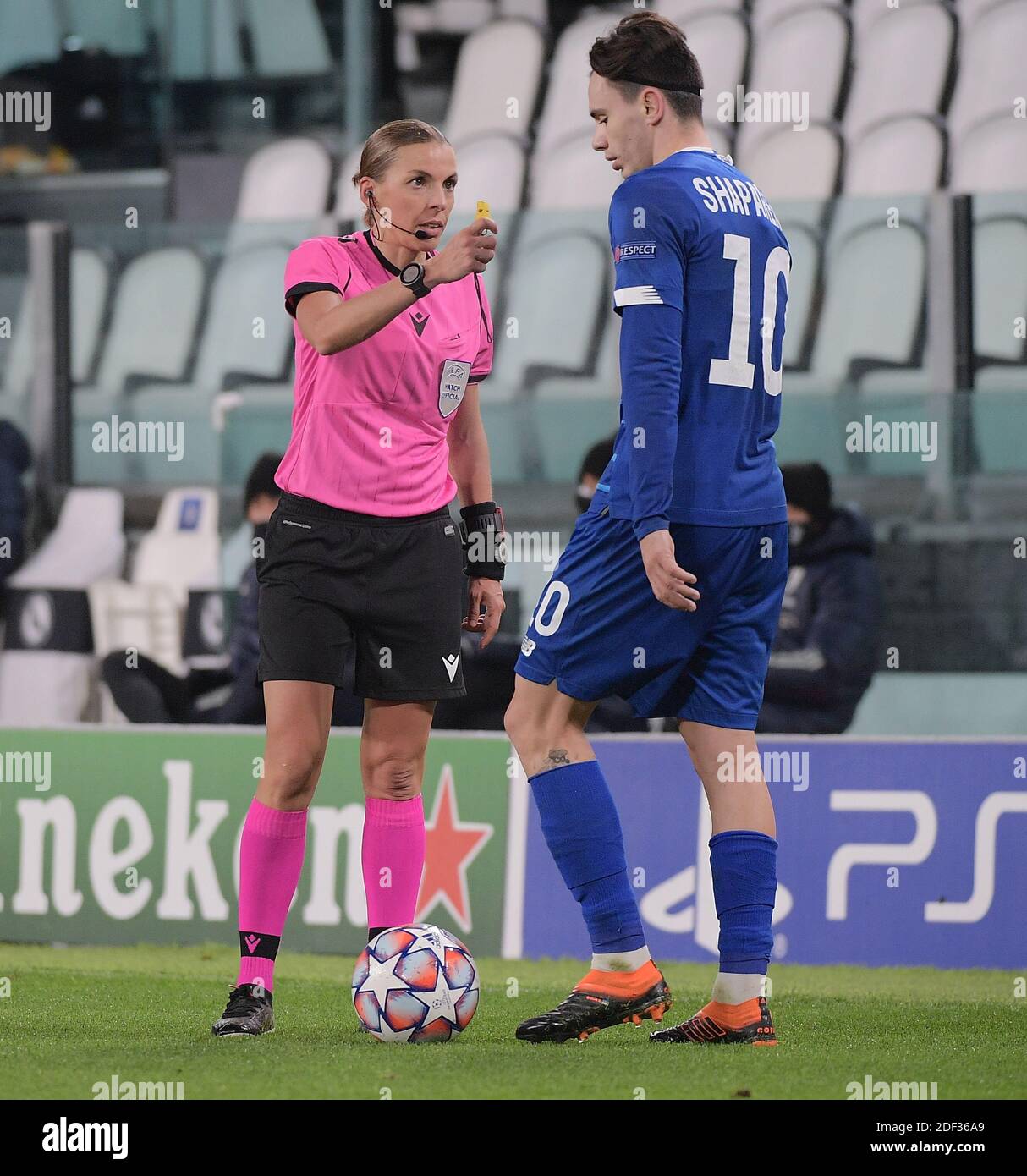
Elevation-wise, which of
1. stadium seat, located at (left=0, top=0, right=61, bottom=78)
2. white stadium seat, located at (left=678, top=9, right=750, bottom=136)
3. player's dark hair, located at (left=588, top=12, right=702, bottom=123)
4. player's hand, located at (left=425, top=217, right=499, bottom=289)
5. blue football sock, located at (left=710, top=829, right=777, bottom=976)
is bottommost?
blue football sock, located at (left=710, top=829, right=777, bottom=976)

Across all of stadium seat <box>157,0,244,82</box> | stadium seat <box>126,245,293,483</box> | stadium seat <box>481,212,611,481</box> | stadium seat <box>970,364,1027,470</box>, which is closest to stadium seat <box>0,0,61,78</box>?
stadium seat <box>157,0,244,82</box>

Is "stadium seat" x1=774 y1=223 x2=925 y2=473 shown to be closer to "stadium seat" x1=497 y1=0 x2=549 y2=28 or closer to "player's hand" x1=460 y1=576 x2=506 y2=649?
"player's hand" x1=460 y1=576 x2=506 y2=649

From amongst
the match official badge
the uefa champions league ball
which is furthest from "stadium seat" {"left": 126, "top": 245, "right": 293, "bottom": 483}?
the uefa champions league ball

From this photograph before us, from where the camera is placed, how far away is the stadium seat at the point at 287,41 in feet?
37.2

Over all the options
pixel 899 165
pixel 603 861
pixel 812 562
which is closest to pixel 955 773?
pixel 812 562

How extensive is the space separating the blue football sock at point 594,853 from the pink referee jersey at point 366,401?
2.23ft

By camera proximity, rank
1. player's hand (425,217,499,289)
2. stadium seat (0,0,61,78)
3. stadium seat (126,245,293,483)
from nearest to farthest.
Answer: player's hand (425,217,499,289)
stadium seat (126,245,293,483)
stadium seat (0,0,61,78)

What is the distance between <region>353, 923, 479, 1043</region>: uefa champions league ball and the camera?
142 inches

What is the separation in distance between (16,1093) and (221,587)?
13.2ft

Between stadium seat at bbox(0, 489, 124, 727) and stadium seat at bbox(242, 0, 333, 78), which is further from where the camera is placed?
stadium seat at bbox(242, 0, 333, 78)

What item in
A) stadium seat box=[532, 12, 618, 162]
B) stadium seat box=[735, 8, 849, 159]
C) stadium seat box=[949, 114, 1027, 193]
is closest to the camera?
stadium seat box=[949, 114, 1027, 193]

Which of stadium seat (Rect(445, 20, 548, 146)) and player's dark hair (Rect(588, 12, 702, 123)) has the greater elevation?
stadium seat (Rect(445, 20, 548, 146))

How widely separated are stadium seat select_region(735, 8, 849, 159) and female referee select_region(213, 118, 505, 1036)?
6555 mm
